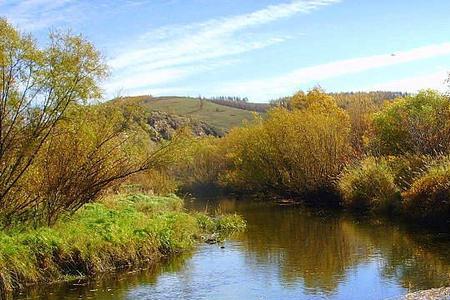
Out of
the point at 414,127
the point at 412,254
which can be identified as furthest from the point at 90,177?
the point at 414,127

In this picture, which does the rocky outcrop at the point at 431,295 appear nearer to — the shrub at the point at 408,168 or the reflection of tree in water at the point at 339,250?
the reflection of tree in water at the point at 339,250

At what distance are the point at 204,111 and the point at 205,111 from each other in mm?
578

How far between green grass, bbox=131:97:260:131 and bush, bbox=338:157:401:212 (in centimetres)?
10779

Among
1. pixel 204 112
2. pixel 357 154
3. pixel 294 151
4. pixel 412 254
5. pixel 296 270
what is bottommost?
pixel 412 254

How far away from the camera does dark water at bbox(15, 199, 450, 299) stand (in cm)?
1727

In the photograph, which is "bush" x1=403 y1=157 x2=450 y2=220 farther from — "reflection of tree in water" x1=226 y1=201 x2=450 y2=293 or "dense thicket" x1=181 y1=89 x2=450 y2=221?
"reflection of tree in water" x1=226 y1=201 x2=450 y2=293

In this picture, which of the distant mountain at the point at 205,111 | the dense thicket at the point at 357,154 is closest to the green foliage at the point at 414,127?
the dense thicket at the point at 357,154

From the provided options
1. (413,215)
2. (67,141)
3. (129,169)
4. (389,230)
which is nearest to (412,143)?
(413,215)

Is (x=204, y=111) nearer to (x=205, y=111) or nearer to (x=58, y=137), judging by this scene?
(x=205, y=111)

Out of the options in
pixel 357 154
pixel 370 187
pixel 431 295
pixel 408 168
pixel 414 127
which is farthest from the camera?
pixel 357 154

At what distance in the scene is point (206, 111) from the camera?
174250mm

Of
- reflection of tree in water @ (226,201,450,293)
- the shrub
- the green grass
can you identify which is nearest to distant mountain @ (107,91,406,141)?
the green grass

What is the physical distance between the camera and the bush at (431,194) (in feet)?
92.8

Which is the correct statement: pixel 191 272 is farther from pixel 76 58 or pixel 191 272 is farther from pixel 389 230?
pixel 389 230
